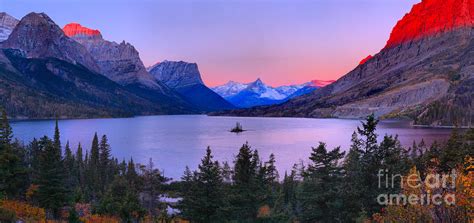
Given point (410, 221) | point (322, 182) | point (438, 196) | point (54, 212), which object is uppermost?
point (438, 196)

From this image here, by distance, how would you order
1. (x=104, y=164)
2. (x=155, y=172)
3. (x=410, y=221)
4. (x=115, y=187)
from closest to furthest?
(x=410, y=221)
(x=115, y=187)
(x=155, y=172)
(x=104, y=164)

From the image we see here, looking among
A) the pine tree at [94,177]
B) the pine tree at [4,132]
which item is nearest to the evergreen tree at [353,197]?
the pine tree at [4,132]

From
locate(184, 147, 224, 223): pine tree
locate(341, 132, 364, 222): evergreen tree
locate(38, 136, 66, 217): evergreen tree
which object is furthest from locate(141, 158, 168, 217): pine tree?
locate(341, 132, 364, 222): evergreen tree

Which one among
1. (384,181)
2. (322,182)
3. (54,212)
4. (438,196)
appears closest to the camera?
(438,196)

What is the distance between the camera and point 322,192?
123 ft

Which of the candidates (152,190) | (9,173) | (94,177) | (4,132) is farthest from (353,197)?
(94,177)

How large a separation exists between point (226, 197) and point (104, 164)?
66.7m

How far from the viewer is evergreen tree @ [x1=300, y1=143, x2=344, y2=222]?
36750 millimetres

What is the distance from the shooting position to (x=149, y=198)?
251 ft

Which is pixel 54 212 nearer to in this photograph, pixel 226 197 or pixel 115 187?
pixel 115 187

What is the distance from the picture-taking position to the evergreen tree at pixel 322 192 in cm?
3675

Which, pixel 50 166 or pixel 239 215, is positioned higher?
pixel 50 166

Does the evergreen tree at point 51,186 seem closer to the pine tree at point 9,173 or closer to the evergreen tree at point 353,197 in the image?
the pine tree at point 9,173

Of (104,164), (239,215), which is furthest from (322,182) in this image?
(104,164)
